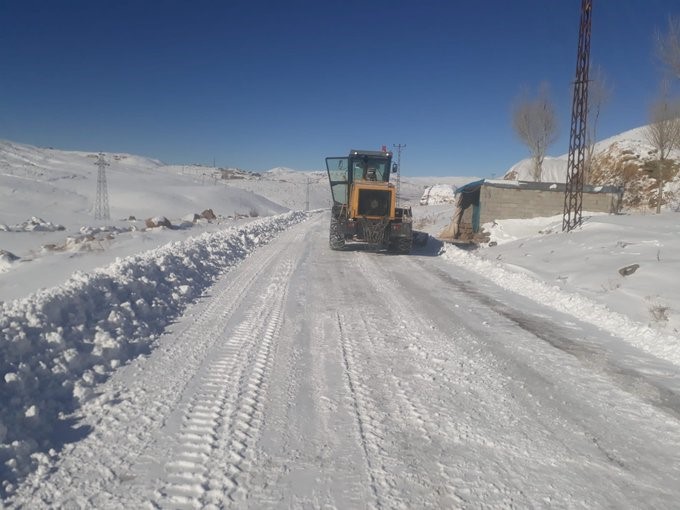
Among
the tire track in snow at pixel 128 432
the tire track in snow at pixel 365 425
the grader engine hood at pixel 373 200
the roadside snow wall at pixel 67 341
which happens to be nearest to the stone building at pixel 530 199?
the grader engine hood at pixel 373 200

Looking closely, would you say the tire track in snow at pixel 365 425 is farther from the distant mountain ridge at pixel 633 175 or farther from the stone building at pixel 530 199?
the distant mountain ridge at pixel 633 175

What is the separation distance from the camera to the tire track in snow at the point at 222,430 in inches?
110

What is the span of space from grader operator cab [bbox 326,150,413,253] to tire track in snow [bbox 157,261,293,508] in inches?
373

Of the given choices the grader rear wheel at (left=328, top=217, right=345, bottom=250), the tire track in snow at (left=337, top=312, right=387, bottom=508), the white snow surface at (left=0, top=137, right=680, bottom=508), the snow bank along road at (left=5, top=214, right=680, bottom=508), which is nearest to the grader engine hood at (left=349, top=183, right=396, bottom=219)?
the grader rear wheel at (left=328, top=217, right=345, bottom=250)

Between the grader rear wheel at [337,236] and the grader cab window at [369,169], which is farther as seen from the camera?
the grader cab window at [369,169]

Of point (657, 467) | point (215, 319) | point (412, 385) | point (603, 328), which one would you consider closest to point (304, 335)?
point (215, 319)

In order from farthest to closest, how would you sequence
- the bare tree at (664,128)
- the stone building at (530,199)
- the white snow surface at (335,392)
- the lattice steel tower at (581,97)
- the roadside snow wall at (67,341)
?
the bare tree at (664,128)
the stone building at (530,199)
the lattice steel tower at (581,97)
the roadside snow wall at (67,341)
the white snow surface at (335,392)

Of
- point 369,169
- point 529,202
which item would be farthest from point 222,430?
point 529,202

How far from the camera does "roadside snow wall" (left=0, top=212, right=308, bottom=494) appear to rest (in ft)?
10.8

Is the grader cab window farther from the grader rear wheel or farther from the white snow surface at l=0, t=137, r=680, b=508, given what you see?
the white snow surface at l=0, t=137, r=680, b=508

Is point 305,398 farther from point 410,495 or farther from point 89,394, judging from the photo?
point 89,394

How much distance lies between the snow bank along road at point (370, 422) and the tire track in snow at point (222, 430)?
0.04ft

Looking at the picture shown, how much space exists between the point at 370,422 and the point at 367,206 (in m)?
12.3

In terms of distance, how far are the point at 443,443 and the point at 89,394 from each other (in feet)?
9.96
